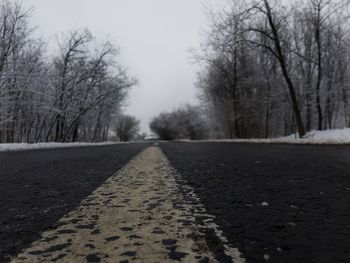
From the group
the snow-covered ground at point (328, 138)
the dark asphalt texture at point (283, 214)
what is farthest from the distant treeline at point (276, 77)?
the dark asphalt texture at point (283, 214)

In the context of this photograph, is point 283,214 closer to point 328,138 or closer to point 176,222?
point 176,222

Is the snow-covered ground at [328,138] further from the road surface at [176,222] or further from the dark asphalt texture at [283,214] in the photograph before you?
the road surface at [176,222]

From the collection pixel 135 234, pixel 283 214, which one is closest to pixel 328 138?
pixel 283 214

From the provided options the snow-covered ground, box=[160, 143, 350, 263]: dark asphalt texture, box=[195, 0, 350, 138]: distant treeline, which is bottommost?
box=[160, 143, 350, 263]: dark asphalt texture

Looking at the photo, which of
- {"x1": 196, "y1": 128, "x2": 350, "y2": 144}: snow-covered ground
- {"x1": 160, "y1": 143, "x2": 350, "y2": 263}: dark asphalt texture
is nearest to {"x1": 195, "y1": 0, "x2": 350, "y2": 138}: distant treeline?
{"x1": 196, "y1": 128, "x2": 350, "y2": 144}: snow-covered ground

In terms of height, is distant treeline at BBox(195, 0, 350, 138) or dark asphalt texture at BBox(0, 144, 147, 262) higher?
distant treeline at BBox(195, 0, 350, 138)

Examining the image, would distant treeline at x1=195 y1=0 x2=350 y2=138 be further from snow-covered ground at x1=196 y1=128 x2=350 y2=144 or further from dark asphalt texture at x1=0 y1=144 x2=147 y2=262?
dark asphalt texture at x1=0 y1=144 x2=147 y2=262

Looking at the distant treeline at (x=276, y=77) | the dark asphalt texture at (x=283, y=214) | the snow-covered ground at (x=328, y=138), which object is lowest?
the dark asphalt texture at (x=283, y=214)

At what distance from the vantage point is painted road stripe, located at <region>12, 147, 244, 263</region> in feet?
5.65

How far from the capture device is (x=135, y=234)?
2.09 metres

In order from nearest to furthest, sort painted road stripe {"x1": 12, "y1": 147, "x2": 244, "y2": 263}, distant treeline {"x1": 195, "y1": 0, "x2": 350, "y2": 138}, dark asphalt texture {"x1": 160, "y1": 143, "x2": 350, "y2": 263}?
painted road stripe {"x1": 12, "y1": 147, "x2": 244, "y2": 263} → dark asphalt texture {"x1": 160, "y1": 143, "x2": 350, "y2": 263} → distant treeline {"x1": 195, "y1": 0, "x2": 350, "y2": 138}

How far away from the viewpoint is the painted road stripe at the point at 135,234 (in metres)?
1.72

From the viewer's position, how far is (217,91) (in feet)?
128

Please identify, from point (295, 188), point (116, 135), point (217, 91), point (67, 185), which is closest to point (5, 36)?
point (217, 91)
